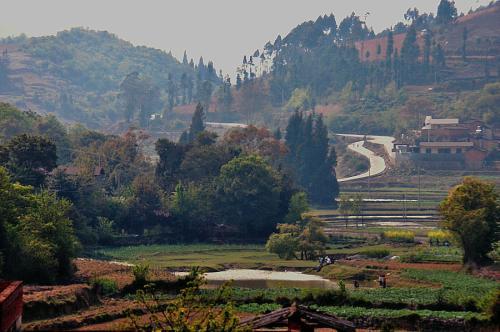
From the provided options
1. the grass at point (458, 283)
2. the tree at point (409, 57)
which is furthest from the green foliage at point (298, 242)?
the tree at point (409, 57)

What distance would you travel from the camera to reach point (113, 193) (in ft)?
327

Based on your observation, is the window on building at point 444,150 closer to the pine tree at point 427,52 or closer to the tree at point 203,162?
the pine tree at point 427,52

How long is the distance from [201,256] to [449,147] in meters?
70.6

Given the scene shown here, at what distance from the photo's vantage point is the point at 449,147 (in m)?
142

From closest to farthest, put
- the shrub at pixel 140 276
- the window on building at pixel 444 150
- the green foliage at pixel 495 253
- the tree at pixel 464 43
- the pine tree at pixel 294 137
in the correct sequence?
the shrub at pixel 140 276 → the green foliage at pixel 495 253 → the pine tree at pixel 294 137 → the window on building at pixel 444 150 → the tree at pixel 464 43

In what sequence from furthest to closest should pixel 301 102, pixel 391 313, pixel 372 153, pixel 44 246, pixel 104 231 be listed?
1. pixel 301 102
2. pixel 372 153
3. pixel 104 231
4. pixel 44 246
5. pixel 391 313

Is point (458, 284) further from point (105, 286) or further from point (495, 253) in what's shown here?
point (105, 286)

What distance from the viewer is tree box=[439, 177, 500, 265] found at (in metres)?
66.7

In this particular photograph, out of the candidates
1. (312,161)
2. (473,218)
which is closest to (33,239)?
(473,218)

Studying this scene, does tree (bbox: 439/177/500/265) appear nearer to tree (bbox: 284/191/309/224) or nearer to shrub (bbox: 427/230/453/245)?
shrub (bbox: 427/230/453/245)

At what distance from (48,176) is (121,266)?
25034 millimetres

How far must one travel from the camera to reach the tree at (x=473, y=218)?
66.7 meters

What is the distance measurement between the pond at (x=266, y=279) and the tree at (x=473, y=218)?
29.2 ft

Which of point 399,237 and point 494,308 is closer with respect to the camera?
point 494,308
